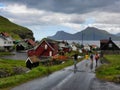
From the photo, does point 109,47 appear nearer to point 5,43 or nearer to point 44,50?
point 44,50

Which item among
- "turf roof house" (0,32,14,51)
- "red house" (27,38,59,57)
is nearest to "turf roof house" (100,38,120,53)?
"red house" (27,38,59,57)

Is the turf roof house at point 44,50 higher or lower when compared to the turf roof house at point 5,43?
lower

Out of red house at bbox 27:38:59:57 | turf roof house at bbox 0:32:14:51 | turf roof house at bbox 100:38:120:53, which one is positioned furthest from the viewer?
turf roof house at bbox 0:32:14:51

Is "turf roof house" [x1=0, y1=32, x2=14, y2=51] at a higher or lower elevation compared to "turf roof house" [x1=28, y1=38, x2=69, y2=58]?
higher

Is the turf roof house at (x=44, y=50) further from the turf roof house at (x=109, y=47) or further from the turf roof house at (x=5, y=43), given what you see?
the turf roof house at (x=5, y=43)

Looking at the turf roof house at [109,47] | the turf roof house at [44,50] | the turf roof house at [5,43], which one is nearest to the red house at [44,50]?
the turf roof house at [44,50]

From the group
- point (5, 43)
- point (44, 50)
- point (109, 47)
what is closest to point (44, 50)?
point (44, 50)

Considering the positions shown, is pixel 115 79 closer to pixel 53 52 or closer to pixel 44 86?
pixel 44 86

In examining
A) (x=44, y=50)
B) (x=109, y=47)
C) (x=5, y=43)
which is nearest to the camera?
(x=44, y=50)

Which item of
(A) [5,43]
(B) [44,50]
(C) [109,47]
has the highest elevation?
(A) [5,43]

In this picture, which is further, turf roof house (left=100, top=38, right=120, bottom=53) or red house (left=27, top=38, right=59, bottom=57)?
turf roof house (left=100, top=38, right=120, bottom=53)

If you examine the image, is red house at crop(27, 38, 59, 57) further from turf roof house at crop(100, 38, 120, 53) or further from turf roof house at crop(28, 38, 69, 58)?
turf roof house at crop(100, 38, 120, 53)

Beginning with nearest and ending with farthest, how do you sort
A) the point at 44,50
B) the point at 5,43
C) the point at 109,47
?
the point at 44,50 → the point at 109,47 → the point at 5,43

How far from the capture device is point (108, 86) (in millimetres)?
36031
